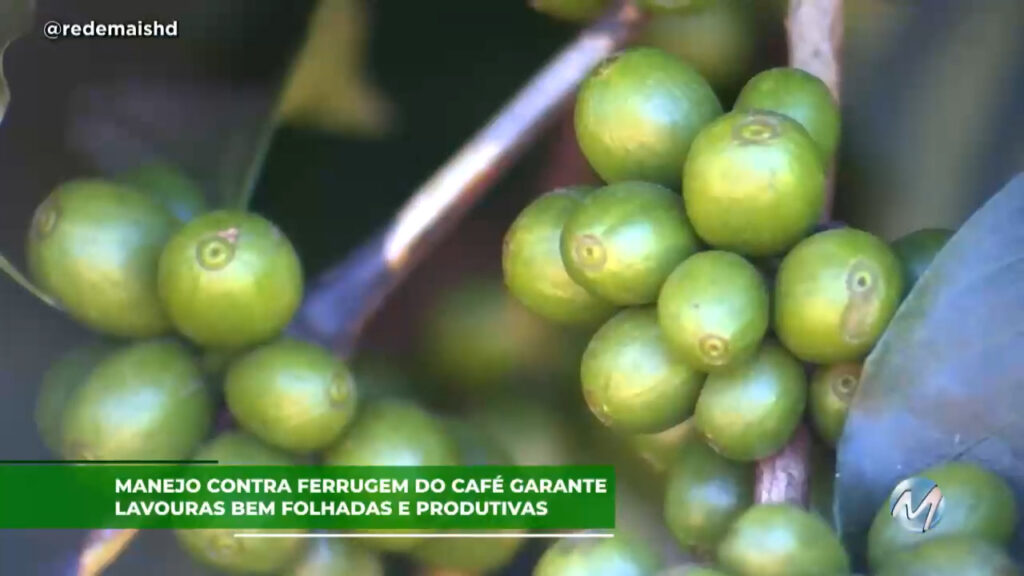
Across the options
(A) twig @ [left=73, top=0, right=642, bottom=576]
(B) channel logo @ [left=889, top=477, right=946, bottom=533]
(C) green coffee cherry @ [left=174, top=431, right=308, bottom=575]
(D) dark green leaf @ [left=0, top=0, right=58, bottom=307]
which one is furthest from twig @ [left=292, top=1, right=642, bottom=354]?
(B) channel logo @ [left=889, top=477, right=946, bottom=533]

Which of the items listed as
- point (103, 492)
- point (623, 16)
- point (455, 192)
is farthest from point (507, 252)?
point (103, 492)

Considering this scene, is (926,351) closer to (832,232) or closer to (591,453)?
(832,232)

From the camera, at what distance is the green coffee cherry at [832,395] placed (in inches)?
28.6

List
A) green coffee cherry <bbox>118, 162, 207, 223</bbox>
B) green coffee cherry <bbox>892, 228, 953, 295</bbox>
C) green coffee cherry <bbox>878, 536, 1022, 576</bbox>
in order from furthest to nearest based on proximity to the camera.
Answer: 1. green coffee cherry <bbox>118, 162, 207, 223</bbox>
2. green coffee cherry <bbox>892, 228, 953, 295</bbox>
3. green coffee cherry <bbox>878, 536, 1022, 576</bbox>

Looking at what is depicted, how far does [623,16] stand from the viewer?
0.86m

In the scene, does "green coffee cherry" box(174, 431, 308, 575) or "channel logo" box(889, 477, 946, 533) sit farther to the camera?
"green coffee cherry" box(174, 431, 308, 575)

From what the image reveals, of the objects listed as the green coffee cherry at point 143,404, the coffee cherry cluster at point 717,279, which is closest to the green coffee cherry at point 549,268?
the coffee cherry cluster at point 717,279

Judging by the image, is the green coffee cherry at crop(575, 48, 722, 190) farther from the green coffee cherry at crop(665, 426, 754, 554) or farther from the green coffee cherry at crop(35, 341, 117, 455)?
the green coffee cherry at crop(35, 341, 117, 455)

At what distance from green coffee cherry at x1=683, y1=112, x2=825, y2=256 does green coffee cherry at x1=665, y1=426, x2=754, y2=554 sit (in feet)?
0.47

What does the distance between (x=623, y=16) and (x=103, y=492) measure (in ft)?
1.61

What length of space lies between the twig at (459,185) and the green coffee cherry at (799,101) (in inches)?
5.0

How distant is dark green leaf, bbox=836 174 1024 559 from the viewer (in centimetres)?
72

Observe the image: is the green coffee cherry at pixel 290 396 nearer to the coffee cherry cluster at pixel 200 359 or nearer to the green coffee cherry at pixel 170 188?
the coffee cherry cluster at pixel 200 359

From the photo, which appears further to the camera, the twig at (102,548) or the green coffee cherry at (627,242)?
the twig at (102,548)
